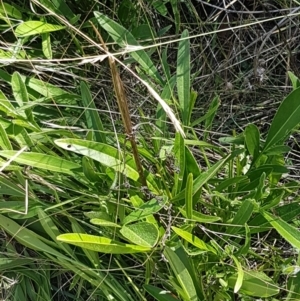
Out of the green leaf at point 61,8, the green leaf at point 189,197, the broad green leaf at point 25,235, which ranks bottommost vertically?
the broad green leaf at point 25,235

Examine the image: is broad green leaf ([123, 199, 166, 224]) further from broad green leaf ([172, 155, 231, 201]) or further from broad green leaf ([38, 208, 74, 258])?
broad green leaf ([38, 208, 74, 258])

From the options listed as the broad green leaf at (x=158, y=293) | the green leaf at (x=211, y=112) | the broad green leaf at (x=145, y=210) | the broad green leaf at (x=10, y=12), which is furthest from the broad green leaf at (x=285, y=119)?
the broad green leaf at (x=10, y=12)

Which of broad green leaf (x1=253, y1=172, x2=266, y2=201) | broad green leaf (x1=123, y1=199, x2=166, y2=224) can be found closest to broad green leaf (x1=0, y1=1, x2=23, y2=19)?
broad green leaf (x1=123, y1=199, x2=166, y2=224)

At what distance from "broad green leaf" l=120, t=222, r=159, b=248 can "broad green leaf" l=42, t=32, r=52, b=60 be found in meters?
0.42

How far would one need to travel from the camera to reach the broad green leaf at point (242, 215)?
910mm

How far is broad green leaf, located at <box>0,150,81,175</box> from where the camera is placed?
908 millimetres

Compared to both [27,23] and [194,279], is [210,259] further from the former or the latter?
[27,23]

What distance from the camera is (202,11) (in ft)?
4.25

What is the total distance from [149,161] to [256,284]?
0.97 feet

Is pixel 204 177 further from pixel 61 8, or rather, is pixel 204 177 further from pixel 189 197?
pixel 61 8

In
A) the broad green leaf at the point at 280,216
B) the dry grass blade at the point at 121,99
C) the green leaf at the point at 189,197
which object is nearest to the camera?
the dry grass blade at the point at 121,99

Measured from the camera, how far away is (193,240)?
0.92 metres

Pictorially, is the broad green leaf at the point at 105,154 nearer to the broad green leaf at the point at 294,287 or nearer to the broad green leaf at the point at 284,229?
the broad green leaf at the point at 284,229

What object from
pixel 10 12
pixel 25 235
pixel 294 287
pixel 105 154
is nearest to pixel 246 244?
pixel 294 287
